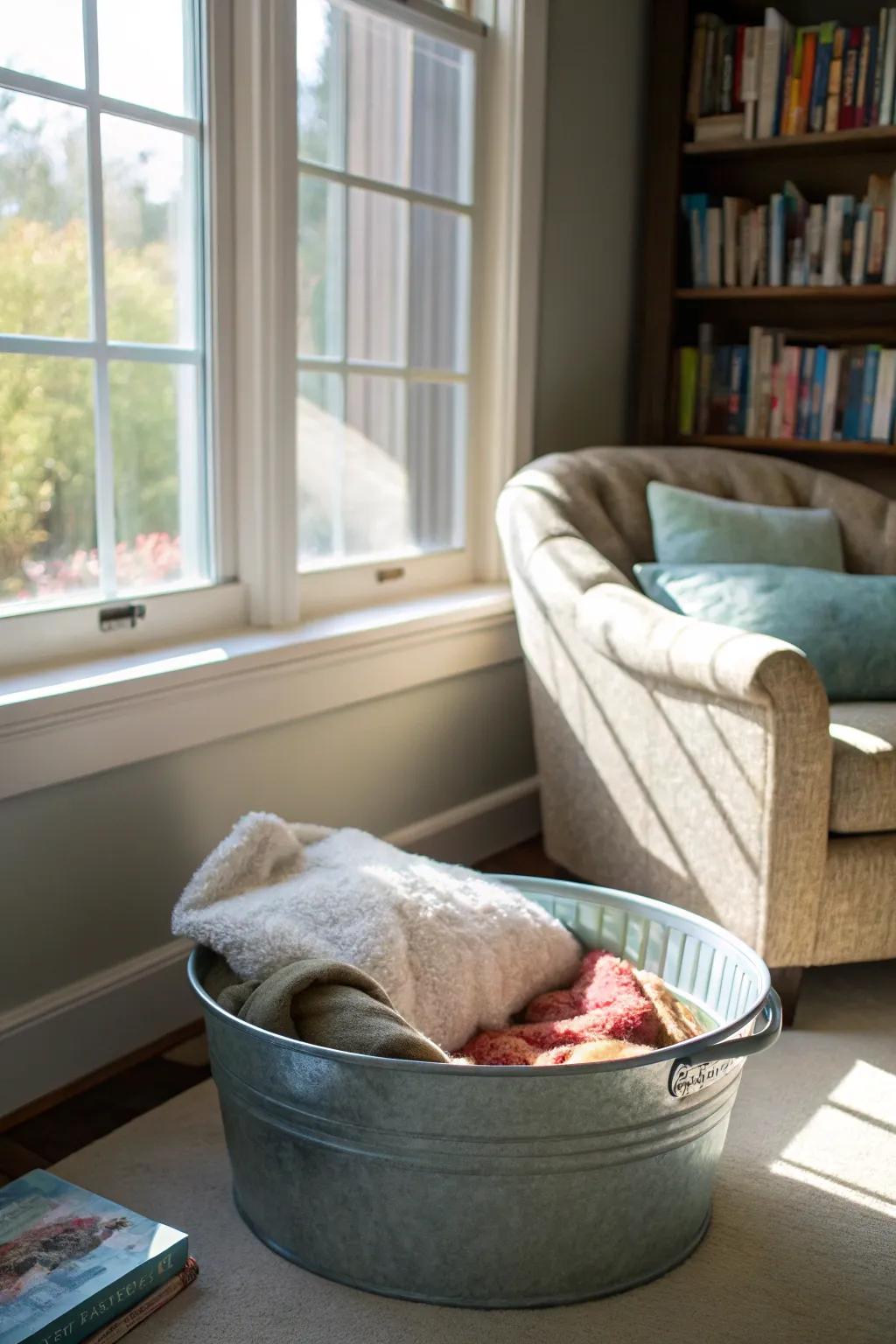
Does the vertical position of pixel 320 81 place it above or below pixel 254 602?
above

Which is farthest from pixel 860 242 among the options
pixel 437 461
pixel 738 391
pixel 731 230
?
pixel 437 461

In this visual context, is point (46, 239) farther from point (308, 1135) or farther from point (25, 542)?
point (308, 1135)

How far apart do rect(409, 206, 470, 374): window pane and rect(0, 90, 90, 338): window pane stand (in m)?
0.87

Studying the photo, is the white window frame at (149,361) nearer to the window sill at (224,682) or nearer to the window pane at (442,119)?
the window sill at (224,682)

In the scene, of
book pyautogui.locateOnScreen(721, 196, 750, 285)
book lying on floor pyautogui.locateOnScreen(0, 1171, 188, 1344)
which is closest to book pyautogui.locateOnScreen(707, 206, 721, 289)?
book pyautogui.locateOnScreen(721, 196, 750, 285)

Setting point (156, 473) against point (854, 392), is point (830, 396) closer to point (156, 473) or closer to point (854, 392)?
point (854, 392)

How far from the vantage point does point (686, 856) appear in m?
2.19

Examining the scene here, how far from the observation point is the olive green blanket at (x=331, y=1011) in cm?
139

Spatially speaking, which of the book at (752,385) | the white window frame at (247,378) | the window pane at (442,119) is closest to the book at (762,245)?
the book at (752,385)

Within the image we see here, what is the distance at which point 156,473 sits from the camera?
6.90 ft

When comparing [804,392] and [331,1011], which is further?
[804,392]

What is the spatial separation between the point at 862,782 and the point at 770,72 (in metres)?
1.87

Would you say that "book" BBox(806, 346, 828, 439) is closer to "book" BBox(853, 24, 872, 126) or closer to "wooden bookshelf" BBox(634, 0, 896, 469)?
"wooden bookshelf" BBox(634, 0, 896, 469)

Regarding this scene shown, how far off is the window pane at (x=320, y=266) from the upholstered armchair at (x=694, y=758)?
0.48 m
